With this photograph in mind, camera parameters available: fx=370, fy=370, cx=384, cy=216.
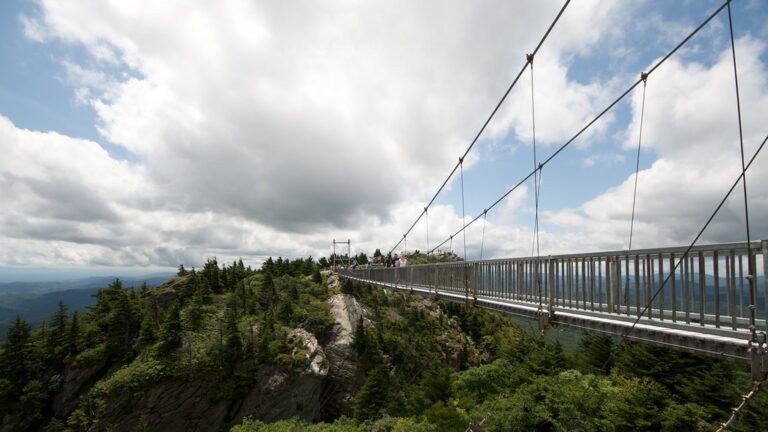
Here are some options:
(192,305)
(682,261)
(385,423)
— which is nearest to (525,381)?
(385,423)

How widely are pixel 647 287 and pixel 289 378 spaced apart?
35737 mm

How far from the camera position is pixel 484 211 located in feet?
61.4

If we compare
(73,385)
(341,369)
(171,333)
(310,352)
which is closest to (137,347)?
(171,333)

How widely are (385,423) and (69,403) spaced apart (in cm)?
2936

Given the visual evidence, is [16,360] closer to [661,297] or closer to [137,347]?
[137,347]

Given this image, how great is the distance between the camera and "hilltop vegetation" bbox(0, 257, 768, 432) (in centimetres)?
2927

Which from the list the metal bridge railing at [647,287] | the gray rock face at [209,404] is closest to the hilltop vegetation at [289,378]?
the gray rock face at [209,404]

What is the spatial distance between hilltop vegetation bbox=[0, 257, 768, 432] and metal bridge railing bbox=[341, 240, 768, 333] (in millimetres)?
19646

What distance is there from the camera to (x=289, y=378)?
3600 centimetres

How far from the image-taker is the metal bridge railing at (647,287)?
16.7ft

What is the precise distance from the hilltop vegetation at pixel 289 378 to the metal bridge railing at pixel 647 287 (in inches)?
773

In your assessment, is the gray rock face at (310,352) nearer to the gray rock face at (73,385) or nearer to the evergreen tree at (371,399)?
the evergreen tree at (371,399)

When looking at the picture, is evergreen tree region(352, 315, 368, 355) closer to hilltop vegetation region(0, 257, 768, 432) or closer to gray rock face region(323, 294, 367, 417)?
hilltop vegetation region(0, 257, 768, 432)

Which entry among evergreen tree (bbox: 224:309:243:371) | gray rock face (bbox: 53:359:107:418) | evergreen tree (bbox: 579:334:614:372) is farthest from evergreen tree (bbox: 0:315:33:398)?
evergreen tree (bbox: 579:334:614:372)
